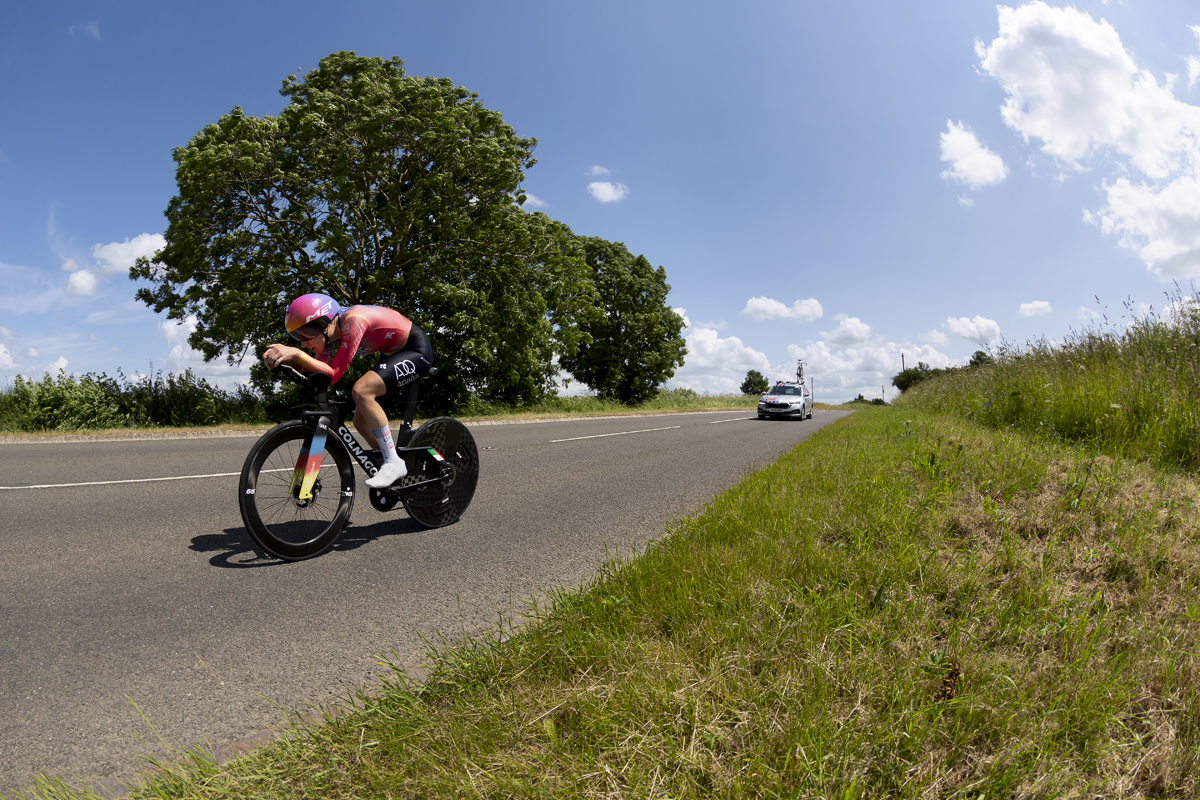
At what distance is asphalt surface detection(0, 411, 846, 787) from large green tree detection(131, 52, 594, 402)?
1390cm

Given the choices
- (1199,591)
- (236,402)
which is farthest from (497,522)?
(236,402)

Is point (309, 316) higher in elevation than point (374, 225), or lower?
lower

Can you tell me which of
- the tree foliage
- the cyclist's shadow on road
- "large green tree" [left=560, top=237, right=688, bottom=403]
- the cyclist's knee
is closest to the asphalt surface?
the cyclist's shadow on road

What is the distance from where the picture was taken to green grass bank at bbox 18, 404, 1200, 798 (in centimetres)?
168

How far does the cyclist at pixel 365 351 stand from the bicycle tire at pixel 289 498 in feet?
0.86

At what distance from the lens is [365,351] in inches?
185

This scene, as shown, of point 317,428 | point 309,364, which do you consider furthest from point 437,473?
point 309,364

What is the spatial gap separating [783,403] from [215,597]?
25.0 meters

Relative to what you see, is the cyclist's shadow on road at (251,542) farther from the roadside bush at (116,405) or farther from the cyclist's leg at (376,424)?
the roadside bush at (116,405)

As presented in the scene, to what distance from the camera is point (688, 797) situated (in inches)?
62.1

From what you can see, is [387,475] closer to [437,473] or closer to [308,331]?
[437,473]

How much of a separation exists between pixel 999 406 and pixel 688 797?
406 inches

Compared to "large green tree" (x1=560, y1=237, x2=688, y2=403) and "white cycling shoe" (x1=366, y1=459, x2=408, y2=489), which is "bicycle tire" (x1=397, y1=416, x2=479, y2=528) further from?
"large green tree" (x1=560, y1=237, x2=688, y2=403)

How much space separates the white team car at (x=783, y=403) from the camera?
85.5ft
